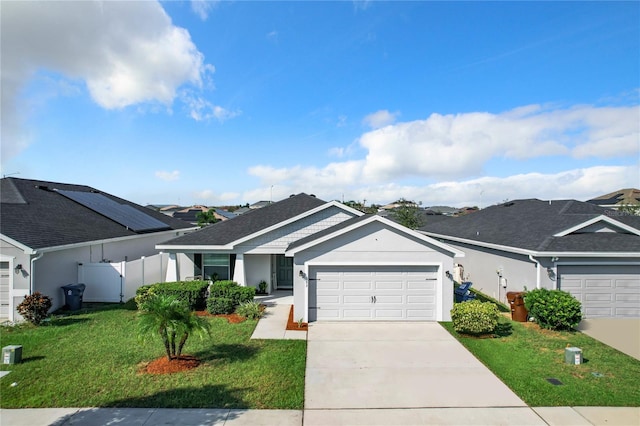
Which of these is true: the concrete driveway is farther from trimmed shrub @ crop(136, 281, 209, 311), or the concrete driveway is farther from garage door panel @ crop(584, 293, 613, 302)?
garage door panel @ crop(584, 293, 613, 302)

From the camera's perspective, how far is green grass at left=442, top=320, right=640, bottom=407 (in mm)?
7419

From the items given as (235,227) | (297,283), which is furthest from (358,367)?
(235,227)

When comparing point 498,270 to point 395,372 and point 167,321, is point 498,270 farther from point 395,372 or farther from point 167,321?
point 167,321

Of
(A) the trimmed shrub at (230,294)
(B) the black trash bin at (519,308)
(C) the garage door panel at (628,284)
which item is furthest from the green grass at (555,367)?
(A) the trimmed shrub at (230,294)

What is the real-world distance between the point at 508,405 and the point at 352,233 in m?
7.04

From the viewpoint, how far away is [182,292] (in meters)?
14.0

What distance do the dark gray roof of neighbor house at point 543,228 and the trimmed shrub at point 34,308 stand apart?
58.4 feet

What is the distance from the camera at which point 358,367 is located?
8.95 metres

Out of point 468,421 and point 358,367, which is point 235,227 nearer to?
point 358,367

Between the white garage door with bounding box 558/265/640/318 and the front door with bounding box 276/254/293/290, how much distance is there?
1181 centimetres

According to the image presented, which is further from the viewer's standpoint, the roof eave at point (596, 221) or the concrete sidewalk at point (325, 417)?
the roof eave at point (596, 221)

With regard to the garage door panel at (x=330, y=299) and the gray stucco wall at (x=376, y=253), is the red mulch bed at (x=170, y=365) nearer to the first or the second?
the gray stucco wall at (x=376, y=253)

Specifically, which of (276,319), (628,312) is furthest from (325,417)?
(628,312)

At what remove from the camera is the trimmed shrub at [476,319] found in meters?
11.1
